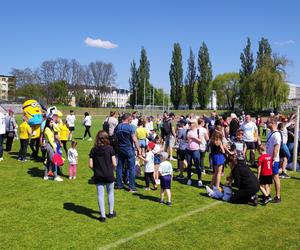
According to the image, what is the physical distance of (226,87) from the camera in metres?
98.9

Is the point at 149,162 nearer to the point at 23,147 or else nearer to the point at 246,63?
the point at 23,147

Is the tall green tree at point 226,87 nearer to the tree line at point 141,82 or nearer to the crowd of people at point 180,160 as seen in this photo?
the tree line at point 141,82

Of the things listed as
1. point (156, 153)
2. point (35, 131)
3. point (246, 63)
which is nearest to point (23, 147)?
point (35, 131)

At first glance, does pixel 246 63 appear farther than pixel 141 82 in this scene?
No

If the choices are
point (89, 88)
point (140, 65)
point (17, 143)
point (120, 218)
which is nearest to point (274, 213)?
point (120, 218)

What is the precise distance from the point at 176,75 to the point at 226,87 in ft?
96.1

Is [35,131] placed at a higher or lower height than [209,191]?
higher

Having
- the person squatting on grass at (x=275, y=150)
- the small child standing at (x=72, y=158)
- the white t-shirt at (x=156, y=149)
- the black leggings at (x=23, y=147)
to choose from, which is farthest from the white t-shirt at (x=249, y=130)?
the black leggings at (x=23, y=147)

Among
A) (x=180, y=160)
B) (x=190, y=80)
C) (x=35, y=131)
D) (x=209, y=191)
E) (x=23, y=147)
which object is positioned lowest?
(x=209, y=191)

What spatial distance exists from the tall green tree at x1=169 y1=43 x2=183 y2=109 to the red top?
67.1 m

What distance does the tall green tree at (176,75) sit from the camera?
74625 millimetres

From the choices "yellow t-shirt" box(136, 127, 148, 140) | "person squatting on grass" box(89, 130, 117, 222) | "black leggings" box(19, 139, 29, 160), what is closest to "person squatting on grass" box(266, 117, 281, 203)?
"yellow t-shirt" box(136, 127, 148, 140)

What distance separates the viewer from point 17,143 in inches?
763

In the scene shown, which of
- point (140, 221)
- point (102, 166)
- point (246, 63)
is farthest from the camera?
point (246, 63)
